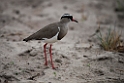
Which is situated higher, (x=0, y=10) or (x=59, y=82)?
(x=0, y=10)

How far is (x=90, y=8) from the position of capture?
31.8ft

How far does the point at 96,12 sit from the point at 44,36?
473 cm

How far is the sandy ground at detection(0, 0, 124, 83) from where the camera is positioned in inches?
199

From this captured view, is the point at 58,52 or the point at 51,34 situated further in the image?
the point at 58,52

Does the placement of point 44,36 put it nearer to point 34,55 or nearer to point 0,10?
point 34,55

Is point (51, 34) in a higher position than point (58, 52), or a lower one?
higher

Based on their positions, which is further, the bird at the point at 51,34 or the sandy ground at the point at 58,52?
the bird at the point at 51,34

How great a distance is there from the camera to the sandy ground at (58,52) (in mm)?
5051

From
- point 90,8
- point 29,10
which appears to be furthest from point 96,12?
point 29,10

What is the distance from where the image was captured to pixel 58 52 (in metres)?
6.03

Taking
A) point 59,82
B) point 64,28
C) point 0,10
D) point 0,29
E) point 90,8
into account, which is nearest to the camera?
point 59,82

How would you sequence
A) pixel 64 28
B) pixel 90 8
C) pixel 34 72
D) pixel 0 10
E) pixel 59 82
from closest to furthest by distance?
pixel 59 82
pixel 34 72
pixel 64 28
pixel 0 10
pixel 90 8

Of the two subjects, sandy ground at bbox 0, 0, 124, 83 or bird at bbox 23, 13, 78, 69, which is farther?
bird at bbox 23, 13, 78, 69

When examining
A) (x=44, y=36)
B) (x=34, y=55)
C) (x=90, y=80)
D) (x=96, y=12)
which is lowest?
(x=90, y=80)
